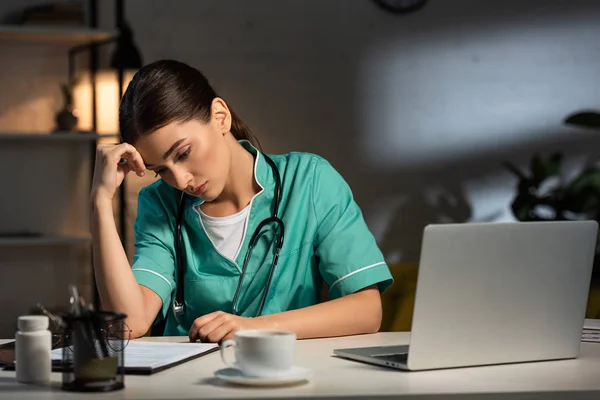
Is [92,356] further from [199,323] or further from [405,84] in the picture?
[405,84]

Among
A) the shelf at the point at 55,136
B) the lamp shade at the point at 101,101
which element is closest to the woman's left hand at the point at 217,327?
the shelf at the point at 55,136

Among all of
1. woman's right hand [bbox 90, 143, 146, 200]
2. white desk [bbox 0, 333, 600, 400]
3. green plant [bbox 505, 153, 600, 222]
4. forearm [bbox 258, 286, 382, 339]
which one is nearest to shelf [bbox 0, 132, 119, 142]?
green plant [bbox 505, 153, 600, 222]

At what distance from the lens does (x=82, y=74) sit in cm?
396

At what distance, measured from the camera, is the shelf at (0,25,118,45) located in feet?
11.9

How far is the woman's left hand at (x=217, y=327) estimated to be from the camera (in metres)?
1.50

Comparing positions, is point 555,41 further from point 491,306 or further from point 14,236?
point 491,306

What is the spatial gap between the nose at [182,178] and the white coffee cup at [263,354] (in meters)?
0.64

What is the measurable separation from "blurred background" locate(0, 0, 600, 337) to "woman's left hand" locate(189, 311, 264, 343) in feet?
7.65

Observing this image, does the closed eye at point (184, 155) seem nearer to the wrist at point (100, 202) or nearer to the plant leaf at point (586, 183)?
the wrist at point (100, 202)

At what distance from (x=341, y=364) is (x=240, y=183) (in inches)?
27.0

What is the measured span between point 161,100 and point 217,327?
0.47 m

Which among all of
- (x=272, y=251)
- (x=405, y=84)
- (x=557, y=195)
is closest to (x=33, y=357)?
(x=272, y=251)

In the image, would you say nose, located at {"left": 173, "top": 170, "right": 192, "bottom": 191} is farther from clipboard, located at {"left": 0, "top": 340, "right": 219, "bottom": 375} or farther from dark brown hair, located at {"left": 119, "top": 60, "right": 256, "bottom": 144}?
clipboard, located at {"left": 0, "top": 340, "right": 219, "bottom": 375}

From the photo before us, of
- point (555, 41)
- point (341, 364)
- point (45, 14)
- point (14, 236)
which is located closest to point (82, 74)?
point (45, 14)
